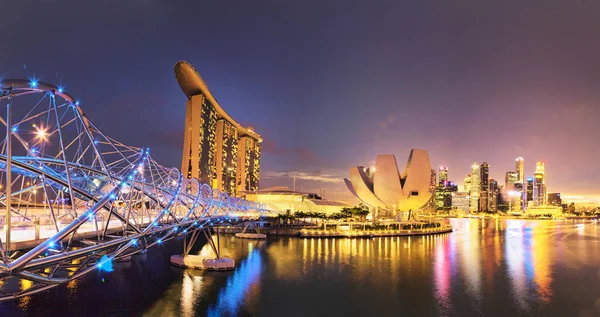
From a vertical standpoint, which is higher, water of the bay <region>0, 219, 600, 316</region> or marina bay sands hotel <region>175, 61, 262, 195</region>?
marina bay sands hotel <region>175, 61, 262, 195</region>

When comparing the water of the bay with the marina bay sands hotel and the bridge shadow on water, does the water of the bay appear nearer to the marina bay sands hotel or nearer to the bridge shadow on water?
the bridge shadow on water

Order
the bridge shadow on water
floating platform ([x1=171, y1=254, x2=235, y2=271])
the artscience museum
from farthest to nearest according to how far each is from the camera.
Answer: the artscience museum
floating platform ([x1=171, y1=254, x2=235, y2=271])
the bridge shadow on water

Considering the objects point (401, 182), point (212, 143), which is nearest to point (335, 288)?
point (401, 182)

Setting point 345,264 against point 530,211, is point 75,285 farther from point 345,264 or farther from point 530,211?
point 530,211

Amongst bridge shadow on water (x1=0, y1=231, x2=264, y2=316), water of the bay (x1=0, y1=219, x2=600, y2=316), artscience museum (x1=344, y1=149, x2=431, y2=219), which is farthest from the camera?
artscience museum (x1=344, y1=149, x2=431, y2=219)

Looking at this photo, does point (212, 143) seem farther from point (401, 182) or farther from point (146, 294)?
point (146, 294)

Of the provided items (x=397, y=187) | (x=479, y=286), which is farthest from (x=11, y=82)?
(x=397, y=187)

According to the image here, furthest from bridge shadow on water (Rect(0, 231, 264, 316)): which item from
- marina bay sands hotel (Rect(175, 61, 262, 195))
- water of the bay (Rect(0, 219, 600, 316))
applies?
marina bay sands hotel (Rect(175, 61, 262, 195))
